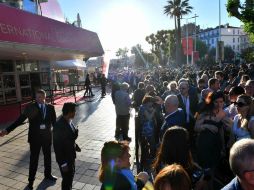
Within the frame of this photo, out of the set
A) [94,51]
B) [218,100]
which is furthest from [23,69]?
[218,100]

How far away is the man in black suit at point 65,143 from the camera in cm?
447

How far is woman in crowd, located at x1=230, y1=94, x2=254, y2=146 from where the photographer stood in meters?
4.11

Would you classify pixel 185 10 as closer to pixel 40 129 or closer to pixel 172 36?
pixel 172 36

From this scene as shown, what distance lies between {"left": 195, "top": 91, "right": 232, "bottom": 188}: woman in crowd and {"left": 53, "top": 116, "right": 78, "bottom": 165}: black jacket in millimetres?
1994

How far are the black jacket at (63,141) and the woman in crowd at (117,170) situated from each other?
172 cm

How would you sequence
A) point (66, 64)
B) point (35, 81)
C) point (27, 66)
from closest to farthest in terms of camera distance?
point (27, 66), point (35, 81), point (66, 64)

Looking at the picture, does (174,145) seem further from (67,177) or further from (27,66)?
(27,66)

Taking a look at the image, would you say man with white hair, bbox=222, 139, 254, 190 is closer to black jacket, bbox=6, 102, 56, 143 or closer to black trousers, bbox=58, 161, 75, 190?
black trousers, bbox=58, 161, 75, 190

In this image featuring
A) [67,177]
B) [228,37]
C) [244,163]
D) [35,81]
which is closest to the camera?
[244,163]

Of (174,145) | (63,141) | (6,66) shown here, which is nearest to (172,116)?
(174,145)

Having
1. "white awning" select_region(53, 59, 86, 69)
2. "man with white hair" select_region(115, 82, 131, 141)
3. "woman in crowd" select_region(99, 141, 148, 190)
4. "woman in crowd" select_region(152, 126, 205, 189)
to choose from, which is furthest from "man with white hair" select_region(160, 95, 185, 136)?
"white awning" select_region(53, 59, 86, 69)

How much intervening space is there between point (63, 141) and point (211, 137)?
7.26ft

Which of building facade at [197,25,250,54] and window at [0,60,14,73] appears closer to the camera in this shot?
window at [0,60,14,73]

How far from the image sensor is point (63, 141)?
176 inches
